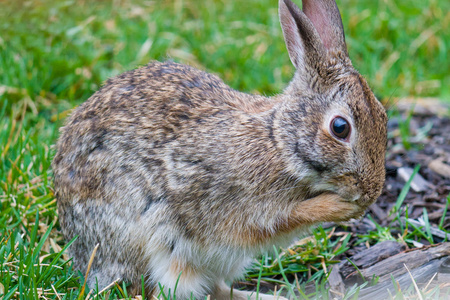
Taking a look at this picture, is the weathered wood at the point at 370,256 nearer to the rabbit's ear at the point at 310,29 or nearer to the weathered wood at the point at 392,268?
the weathered wood at the point at 392,268

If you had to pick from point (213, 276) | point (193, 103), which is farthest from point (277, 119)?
point (213, 276)

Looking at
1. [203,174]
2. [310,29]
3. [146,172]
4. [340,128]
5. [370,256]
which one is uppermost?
[310,29]

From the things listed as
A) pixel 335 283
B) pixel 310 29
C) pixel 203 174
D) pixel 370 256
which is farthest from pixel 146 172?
pixel 370 256

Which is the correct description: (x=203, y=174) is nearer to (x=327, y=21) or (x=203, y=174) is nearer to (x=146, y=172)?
(x=146, y=172)

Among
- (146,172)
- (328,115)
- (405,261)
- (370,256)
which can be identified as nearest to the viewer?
(328,115)

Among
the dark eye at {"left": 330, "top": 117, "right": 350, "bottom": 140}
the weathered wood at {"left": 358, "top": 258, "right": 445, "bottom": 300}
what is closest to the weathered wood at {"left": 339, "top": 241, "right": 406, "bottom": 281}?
the weathered wood at {"left": 358, "top": 258, "right": 445, "bottom": 300}

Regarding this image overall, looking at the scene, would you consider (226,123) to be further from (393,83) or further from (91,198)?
(393,83)

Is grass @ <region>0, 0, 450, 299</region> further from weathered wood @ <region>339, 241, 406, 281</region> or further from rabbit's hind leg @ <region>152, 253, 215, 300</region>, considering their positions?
rabbit's hind leg @ <region>152, 253, 215, 300</region>
